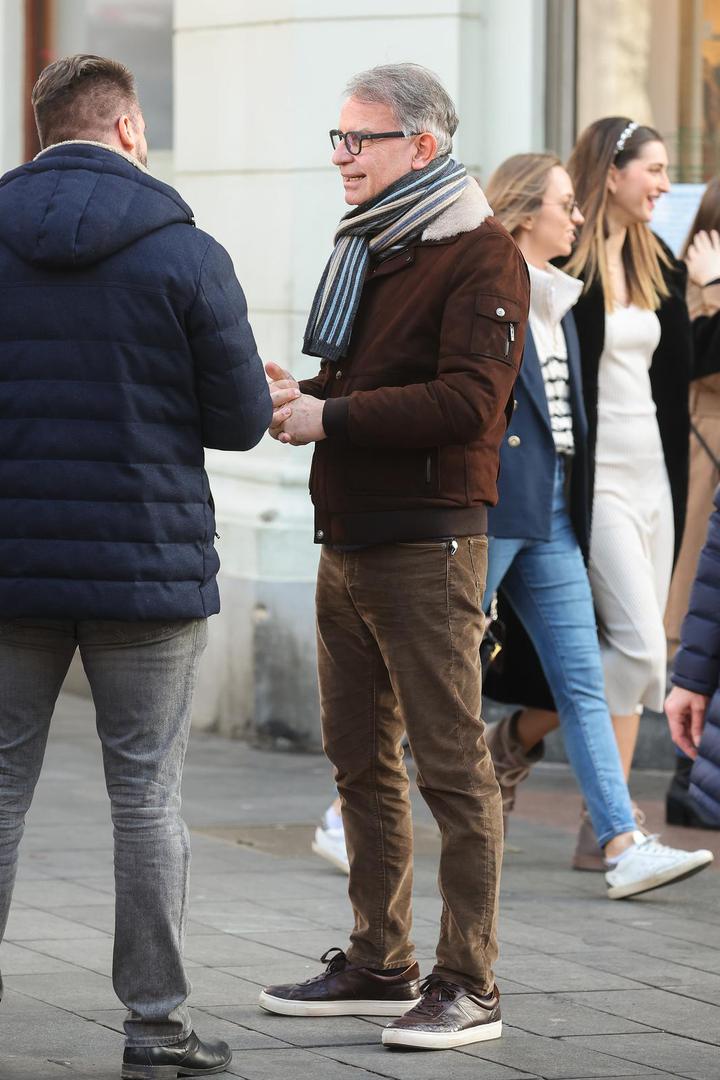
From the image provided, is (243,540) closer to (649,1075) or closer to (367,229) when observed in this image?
(367,229)

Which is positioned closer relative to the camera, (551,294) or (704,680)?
(704,680)

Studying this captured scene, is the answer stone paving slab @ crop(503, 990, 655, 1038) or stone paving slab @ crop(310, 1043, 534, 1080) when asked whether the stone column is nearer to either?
stone paving slab @ crop(503, 990, 655, 1038)

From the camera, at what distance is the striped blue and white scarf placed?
484 centimetres

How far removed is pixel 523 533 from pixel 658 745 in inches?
104

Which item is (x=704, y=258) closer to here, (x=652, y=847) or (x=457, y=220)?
(x=652, y=847)

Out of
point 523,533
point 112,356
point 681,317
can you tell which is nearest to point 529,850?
point 523,533

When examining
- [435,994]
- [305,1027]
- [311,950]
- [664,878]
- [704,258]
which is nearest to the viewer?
[435,994]

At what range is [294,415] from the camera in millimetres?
4805

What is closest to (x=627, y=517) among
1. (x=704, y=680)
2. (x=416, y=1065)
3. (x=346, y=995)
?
(x=346, y=995)

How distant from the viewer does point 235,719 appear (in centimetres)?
934

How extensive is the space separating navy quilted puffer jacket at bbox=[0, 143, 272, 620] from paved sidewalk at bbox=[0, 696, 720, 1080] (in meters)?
0.99

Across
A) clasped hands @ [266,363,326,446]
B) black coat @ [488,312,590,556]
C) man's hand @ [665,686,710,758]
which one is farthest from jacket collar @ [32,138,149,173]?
black coat @ [488,312,590,556]

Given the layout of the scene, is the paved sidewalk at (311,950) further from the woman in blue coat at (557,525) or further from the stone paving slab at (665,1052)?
the woman in blue coat at (557,525)

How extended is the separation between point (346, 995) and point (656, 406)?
2.66 meters
